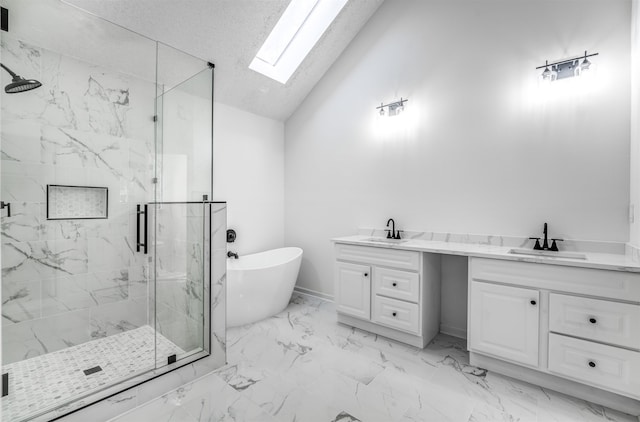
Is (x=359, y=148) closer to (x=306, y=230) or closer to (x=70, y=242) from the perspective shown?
(x=306, y=230)

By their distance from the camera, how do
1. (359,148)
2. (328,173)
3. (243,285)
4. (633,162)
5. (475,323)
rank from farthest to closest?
(328,173)
(359,148)
(243,285)
(475,323)
(633,162)

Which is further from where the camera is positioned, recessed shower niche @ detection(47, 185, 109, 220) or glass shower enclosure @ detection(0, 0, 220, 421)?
recessed shower niche @ detection(47, 185, 109, 220)

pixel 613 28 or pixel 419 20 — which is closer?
pixel 613 28

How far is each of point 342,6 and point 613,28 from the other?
218 centimetres

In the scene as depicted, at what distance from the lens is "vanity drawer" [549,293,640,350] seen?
5.60 feet

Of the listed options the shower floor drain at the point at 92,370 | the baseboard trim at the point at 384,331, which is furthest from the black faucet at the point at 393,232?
the shower floor drain at the point at 92,370

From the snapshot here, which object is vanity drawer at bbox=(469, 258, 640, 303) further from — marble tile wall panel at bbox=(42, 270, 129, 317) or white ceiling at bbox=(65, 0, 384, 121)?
marble tile wall panel at bbox=(42, 270, 129, 317)

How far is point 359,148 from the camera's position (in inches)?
134

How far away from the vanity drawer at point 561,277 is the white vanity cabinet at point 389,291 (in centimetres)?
45

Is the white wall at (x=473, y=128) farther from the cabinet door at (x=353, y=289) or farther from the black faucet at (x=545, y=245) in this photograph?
the cabinet door at (x=353, y=289)

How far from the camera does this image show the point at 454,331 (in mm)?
2773

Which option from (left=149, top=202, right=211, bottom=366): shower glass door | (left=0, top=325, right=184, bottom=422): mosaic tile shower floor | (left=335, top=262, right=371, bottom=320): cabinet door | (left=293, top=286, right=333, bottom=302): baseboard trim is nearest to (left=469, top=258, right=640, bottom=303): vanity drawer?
(left=335, top=262, right=371, bottom=320): cabinet door

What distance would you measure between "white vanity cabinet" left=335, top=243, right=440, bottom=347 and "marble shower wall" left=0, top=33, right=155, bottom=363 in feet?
6.14

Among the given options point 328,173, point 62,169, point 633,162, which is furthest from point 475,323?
point 62,169
